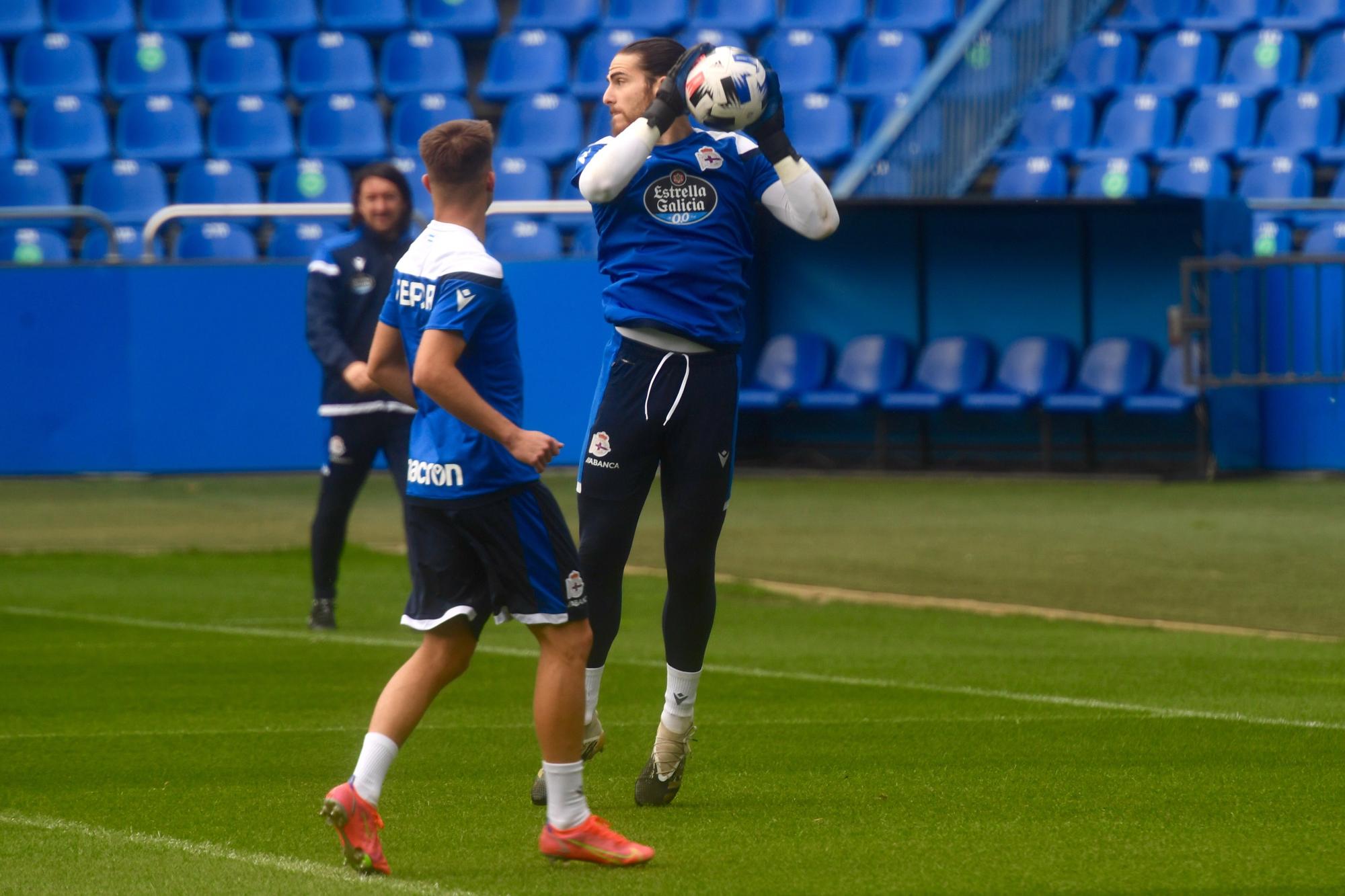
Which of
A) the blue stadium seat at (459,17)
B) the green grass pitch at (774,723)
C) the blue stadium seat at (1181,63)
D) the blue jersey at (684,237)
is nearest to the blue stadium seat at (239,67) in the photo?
the blue stadium seat at (459,17)

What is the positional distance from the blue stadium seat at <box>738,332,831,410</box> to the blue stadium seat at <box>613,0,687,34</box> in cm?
374

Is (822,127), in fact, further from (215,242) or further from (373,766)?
(373,766)

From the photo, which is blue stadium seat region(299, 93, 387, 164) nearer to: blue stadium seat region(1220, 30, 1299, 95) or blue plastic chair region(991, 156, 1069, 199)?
blue plastic chair region(991, 156, 1069, 199)

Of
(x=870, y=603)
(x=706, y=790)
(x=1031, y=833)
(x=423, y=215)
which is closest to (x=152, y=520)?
(x=423, y=215)

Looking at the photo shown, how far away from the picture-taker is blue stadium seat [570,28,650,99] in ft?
60.4

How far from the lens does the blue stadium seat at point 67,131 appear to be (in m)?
17.8

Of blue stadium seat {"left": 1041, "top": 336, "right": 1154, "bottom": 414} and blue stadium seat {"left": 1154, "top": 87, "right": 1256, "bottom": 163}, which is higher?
blue stadium seat {"left": 1154, "top": 87, "right": 1256, "bottom": 163}

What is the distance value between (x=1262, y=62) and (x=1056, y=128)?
1963mm

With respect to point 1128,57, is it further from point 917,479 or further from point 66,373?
point 66,373

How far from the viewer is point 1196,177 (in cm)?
1628

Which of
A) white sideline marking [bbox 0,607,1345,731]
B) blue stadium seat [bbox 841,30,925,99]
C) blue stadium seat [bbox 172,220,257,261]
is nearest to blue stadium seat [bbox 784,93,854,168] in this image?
blue stadium seat [bbox 841,30,925,99]

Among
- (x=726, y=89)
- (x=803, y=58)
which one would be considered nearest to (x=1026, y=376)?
(x=803, y=58)

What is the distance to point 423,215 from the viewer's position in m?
16.2

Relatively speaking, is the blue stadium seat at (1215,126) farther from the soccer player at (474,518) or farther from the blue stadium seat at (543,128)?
the soccer player at (474,518)
